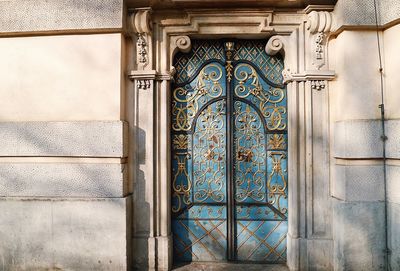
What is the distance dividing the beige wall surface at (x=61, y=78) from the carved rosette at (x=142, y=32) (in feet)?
0.86

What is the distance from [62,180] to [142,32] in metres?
2.16

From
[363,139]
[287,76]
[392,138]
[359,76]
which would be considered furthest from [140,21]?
[392,138]

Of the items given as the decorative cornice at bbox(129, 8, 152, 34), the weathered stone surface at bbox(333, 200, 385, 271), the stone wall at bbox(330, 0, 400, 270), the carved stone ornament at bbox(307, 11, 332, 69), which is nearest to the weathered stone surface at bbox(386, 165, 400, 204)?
the stone wall at bbox(330, 0, 400, 270)

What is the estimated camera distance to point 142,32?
11.9 ft

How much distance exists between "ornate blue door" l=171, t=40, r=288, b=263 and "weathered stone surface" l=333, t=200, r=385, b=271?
0.80 m

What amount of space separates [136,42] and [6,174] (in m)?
2.38

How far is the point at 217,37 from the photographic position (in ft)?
12.8

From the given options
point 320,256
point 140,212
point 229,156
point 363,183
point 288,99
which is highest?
point 288,99

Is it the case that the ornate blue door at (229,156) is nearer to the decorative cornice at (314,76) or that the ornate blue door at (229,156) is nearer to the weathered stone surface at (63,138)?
the decorative cornice at (314,76)

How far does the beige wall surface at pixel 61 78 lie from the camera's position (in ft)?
11.5

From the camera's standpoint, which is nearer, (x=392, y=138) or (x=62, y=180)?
(x=392, y=138)

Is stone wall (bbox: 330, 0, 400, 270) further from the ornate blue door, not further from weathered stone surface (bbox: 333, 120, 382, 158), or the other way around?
the ornate blue door

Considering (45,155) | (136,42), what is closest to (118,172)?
A: (45,155)

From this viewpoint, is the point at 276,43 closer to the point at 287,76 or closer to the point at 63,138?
the point at 287,76
